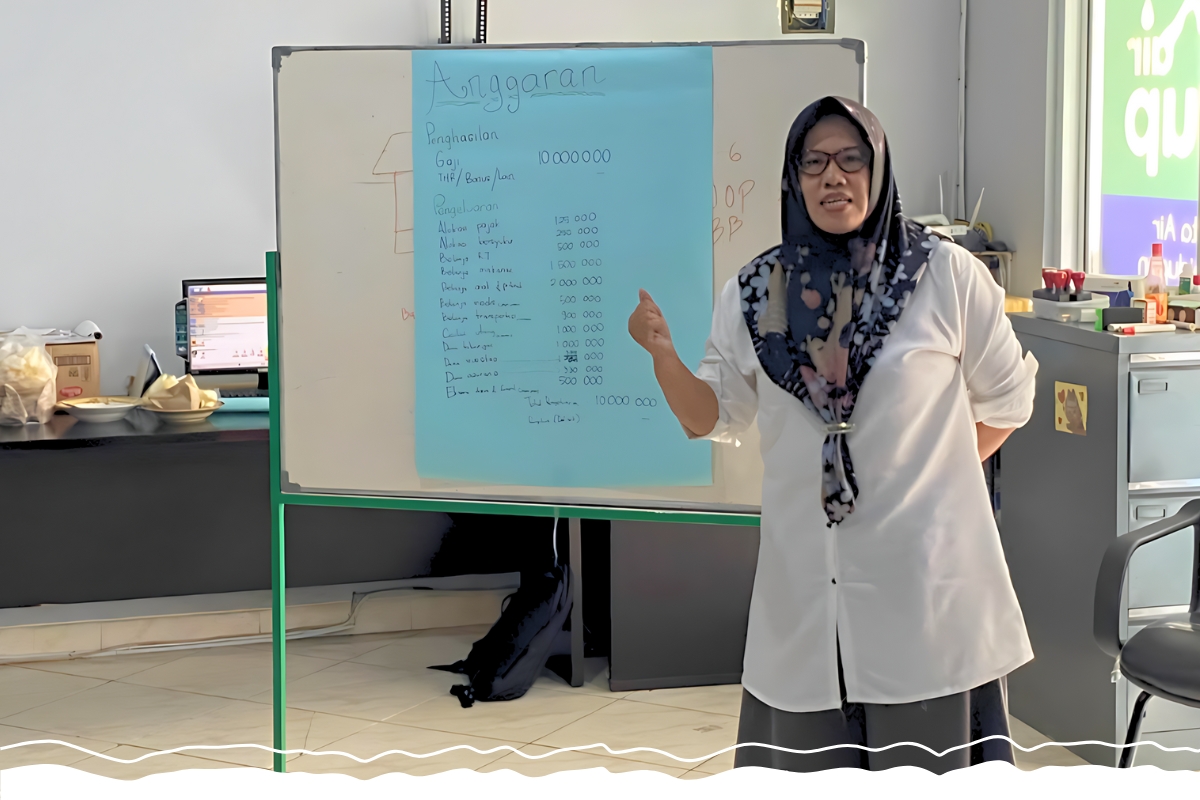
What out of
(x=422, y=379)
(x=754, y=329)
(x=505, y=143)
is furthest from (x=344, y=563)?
(x=754, y=329)

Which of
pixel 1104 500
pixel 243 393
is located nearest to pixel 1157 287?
pixel 1104 500

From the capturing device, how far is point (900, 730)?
157 centimetres

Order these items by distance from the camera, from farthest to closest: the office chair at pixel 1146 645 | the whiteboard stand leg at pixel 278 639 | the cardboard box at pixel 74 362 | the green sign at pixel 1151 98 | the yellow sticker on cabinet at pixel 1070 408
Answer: the cardboard box at pixel 74 362
the green sign at pixel 1151 98
the yellow sticker on cabinet at pixel 1070 408
the whiteboard stand leg at pixel 278 639
the office chair at pixel 1146 645

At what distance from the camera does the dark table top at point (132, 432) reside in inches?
122

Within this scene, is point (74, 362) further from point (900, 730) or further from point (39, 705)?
point (900, 730)

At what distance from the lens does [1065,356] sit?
8.71 feet

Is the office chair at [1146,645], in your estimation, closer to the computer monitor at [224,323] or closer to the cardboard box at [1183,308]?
the cardboard box at [1183,308]

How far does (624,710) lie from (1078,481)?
1.23 meters

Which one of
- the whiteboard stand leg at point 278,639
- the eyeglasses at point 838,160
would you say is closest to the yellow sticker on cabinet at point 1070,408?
the eyeglasses at point 838,160

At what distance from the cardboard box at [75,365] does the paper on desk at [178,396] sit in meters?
0.26

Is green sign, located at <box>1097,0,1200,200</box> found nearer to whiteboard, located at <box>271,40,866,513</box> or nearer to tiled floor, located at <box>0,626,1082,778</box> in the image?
tiled floor, located at <box>0,626,1082,778</box>

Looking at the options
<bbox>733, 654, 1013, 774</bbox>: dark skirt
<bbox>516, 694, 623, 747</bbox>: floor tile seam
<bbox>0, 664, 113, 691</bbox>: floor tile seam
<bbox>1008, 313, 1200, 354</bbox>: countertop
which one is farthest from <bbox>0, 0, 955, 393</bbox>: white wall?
<bbox>733, 654, 1013, 774</bbox>: dark skirt

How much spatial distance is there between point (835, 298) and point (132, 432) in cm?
220

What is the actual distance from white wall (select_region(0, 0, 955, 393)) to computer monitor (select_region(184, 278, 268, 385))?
→ 18 centimetres
